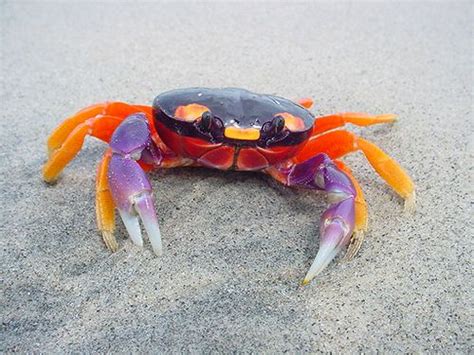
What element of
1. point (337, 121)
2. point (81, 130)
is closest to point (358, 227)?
point (337, 121)

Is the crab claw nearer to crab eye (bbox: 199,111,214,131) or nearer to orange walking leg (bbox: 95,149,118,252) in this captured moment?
crab eye (bbox: 199,111,214,131)

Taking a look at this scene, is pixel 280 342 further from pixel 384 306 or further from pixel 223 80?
pixel 223 80

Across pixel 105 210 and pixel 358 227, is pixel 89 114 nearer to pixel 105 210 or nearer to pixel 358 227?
pixel 105 210

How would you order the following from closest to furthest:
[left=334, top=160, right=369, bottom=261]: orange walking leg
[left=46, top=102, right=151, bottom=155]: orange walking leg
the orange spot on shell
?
[left=334, top=160, right=369, bottom=261]: orange walking leg → the orange spot on shell → [left=46, top=102, right=151, bottom=155]: orange walking leg

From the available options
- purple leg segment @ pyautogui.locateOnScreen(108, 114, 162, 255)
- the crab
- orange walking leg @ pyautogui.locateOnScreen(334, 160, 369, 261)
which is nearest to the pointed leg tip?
the crab

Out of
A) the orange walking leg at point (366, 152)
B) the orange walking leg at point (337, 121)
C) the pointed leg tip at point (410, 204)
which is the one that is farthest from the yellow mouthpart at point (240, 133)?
the pointed leg tip at point (410, 204)

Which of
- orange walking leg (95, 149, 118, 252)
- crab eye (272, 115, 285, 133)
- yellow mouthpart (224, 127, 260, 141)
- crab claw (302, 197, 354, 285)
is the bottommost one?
orange walking leg (95, 149, 118, 252)

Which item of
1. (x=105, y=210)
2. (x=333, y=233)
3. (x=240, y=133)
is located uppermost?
(x=240, y=133)

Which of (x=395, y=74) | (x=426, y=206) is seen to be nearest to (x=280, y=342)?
(x=426, y=206)
